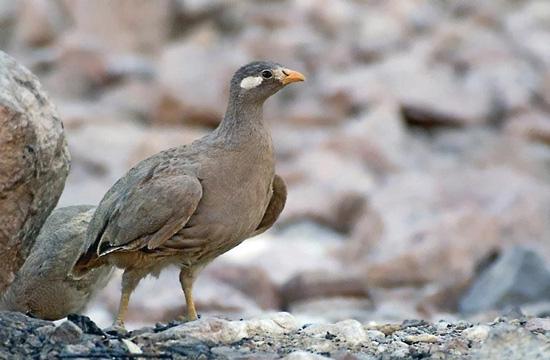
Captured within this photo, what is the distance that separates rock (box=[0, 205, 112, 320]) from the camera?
9844 mm

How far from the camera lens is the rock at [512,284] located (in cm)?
1653

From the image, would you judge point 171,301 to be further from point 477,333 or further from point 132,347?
point 132,347

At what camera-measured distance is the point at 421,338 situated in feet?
28.2

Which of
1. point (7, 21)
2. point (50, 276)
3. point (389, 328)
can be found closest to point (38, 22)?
point (7, 21)

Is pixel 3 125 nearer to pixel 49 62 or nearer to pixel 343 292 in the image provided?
pixel 343 292

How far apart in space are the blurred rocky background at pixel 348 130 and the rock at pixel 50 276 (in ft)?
16.7

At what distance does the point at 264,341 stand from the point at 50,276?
1.95 meters

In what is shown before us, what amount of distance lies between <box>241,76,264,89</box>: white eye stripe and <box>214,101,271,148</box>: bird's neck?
11cm

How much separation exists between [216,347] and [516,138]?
58.9 feet

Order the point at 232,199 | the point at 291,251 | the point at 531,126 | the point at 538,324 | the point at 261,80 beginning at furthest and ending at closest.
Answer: the point at 531,126
the point at 291,251
the point at 261,80
the point at 232,199
the point at 538,324

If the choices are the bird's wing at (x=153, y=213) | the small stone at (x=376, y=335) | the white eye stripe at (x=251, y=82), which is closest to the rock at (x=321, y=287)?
the white eye stripe at (x=251, y=82)

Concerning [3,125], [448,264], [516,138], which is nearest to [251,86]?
[3,125]

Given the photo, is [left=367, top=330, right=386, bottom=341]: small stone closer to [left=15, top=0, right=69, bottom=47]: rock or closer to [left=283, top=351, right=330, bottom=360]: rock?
[left=283, top=351, right=330, bottom=360]: rock

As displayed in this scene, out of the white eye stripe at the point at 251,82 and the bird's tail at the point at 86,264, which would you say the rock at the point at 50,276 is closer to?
the bird's tail at the point at 86,264
